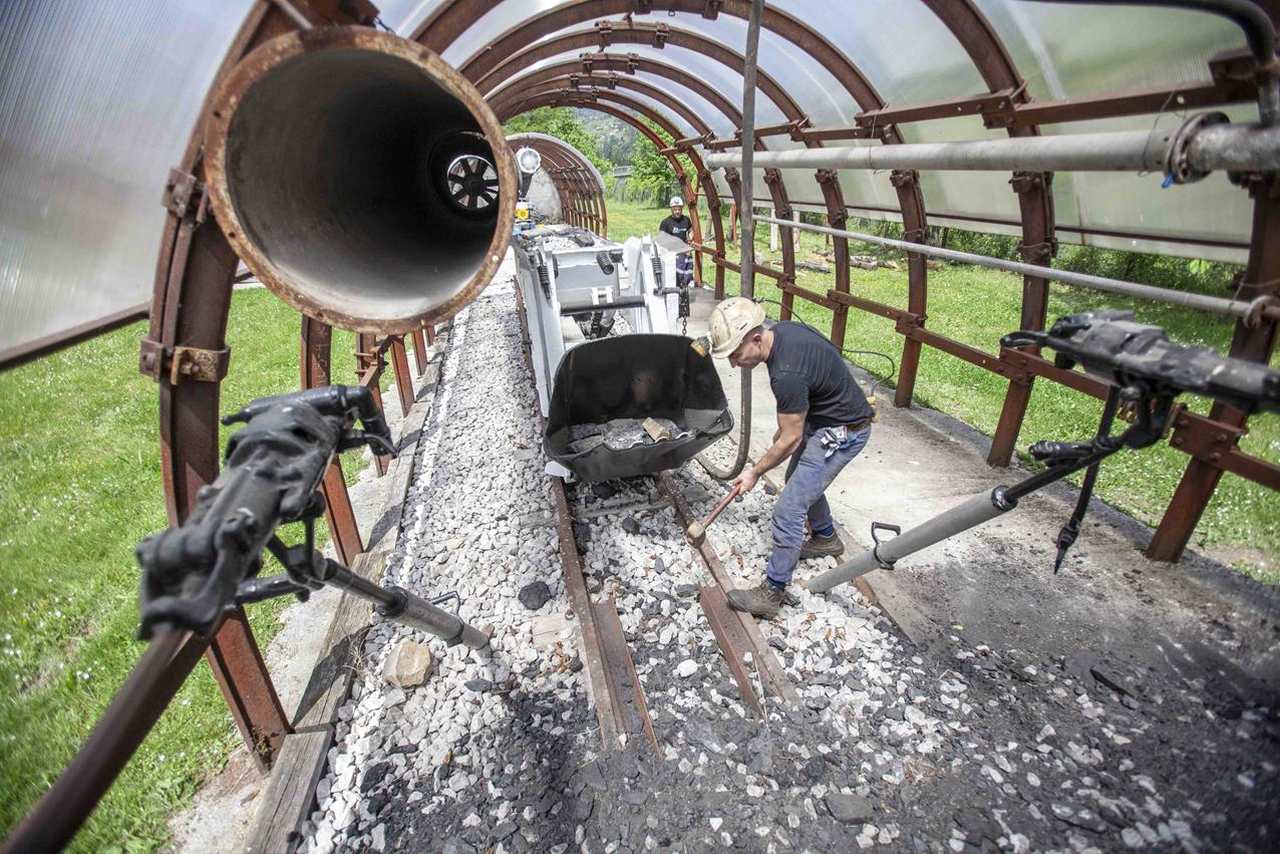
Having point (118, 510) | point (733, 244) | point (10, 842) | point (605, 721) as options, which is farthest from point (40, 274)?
point (733, 244)

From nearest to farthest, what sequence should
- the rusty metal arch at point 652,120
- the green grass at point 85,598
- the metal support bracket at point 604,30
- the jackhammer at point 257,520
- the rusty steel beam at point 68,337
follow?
the jackhammer at point 257,520, the rusty steel beam at point 68,337, the green grass at point 85,598, the metal support bracket at point 604,30, the rusty metal arch at point 652,120

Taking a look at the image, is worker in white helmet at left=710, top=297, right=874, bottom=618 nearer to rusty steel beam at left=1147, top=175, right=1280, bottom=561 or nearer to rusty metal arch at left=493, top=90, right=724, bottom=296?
rusty steel beam at left=1147, top=175, right=1280, bottom=561

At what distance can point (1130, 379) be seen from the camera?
170 centimetres

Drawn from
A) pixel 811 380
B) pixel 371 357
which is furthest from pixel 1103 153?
pixel 371 357

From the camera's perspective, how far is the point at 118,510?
17.5 feet

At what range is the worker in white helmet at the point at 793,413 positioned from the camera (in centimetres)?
344

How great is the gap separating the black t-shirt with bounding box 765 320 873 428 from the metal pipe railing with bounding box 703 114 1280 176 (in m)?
1.19

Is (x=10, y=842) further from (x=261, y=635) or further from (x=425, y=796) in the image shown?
(x=261, y=635)

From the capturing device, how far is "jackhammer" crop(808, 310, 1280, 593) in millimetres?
1422

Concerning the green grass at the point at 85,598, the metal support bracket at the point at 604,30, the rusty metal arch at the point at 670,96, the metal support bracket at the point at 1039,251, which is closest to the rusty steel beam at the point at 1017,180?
the metal support bracket at the point at 1039,251

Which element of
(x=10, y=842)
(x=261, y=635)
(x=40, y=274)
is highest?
(x=40, y=274)

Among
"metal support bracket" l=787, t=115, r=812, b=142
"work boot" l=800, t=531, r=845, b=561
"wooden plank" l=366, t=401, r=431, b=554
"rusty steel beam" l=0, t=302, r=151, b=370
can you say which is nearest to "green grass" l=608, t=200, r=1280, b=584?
"work boot" l=800, t=531, r=845, b=561

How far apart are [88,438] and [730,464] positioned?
297 inches

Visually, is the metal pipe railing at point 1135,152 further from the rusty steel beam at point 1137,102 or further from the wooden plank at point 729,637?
the wooden plank at point 729,637
